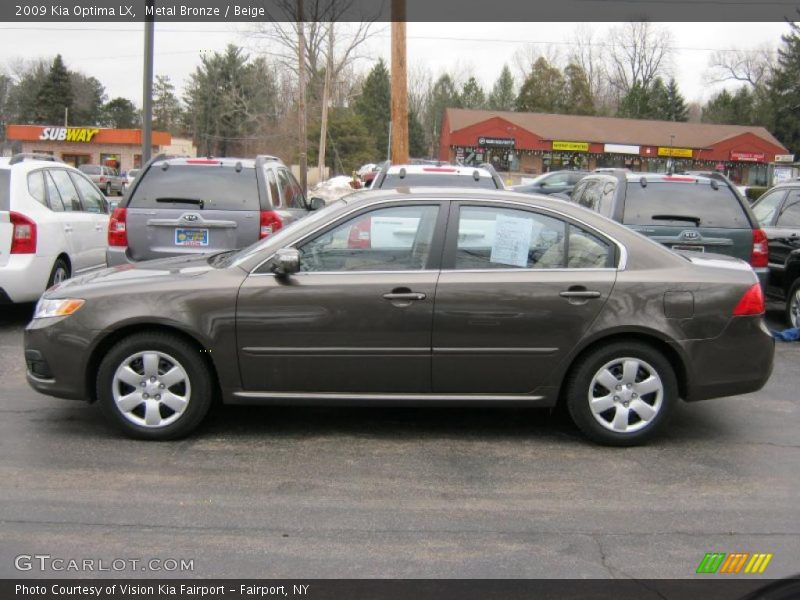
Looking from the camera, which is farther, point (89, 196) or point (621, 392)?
point (89, 196)

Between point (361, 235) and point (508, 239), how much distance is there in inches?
38.1

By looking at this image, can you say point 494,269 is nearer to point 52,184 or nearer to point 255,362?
point 255,362

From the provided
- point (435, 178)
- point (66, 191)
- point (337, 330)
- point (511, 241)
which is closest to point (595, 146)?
point (435, 178)

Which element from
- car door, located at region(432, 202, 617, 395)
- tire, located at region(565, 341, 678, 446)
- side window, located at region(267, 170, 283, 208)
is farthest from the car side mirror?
side window, located at region(267, 170, 283, 208)

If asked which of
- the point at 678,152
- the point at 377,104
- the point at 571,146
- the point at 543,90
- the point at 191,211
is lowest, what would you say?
the point at 191,211

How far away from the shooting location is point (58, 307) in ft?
16.7

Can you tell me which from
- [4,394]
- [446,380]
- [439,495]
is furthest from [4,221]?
[439,495]

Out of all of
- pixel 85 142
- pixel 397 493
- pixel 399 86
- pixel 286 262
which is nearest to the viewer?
pixel 397 493

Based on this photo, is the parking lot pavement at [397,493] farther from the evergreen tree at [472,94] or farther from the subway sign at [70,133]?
the evergreen tree at [472,94]

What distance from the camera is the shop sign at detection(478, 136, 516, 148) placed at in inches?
2345

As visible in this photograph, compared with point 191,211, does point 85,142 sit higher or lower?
higher

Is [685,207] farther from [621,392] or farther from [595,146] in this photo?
[595,146]

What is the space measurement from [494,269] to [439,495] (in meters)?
1.54
